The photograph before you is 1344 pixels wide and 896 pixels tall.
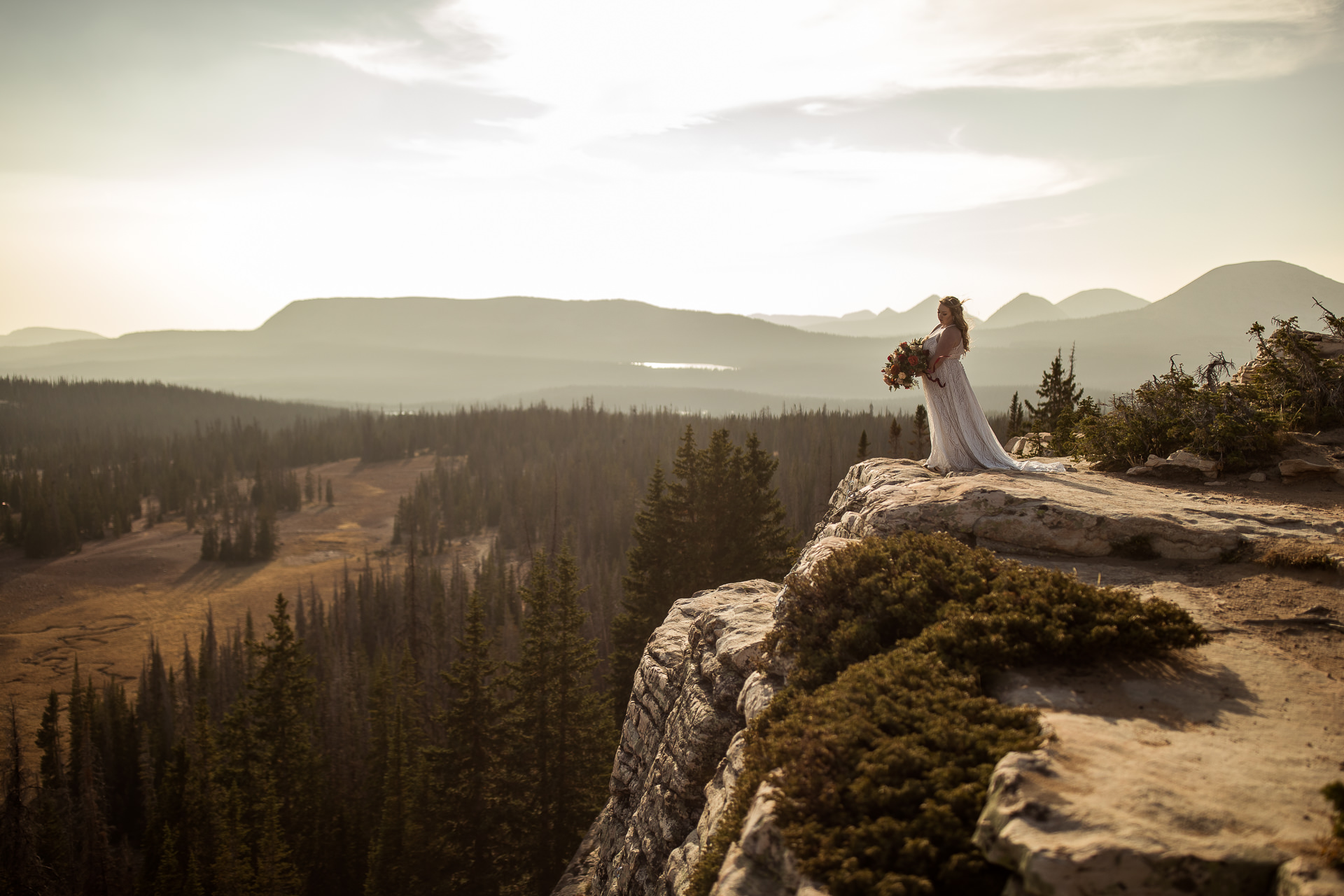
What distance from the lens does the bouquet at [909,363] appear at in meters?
15.8

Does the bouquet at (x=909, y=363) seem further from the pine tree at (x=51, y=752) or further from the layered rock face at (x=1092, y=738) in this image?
the pine tree at (x=51, y=752)

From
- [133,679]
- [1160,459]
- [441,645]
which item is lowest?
[133,679]

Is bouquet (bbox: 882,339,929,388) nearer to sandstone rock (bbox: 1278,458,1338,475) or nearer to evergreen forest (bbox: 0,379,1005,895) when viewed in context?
sandstone rock (bbox: 1278,458,1338,475)

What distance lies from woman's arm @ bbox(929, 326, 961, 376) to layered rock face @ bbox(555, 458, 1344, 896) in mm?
2651

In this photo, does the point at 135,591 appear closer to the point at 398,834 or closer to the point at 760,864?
the point at 398,834

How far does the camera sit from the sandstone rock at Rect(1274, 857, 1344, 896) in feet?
14.4

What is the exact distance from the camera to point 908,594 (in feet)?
30.1

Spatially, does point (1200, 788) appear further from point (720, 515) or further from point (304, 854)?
point (304, 854)

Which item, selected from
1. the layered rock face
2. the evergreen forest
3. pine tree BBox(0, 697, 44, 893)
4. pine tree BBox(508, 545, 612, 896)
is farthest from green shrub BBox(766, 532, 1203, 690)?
pine tree BBox(0, 697, 44, 893)

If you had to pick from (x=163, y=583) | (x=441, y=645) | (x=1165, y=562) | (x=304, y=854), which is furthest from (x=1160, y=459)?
(x=163, y=583)

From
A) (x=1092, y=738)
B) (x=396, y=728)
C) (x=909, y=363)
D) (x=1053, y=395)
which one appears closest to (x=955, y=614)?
(x=1092, y=738)

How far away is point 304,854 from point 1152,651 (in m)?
45.1

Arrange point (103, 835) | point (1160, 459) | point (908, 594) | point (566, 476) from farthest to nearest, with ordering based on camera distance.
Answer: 1. point (566, 476)
2. point (103, 835)
3. point (1160, 459)
4. point (908, 594)

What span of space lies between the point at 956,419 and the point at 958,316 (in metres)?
2.43
